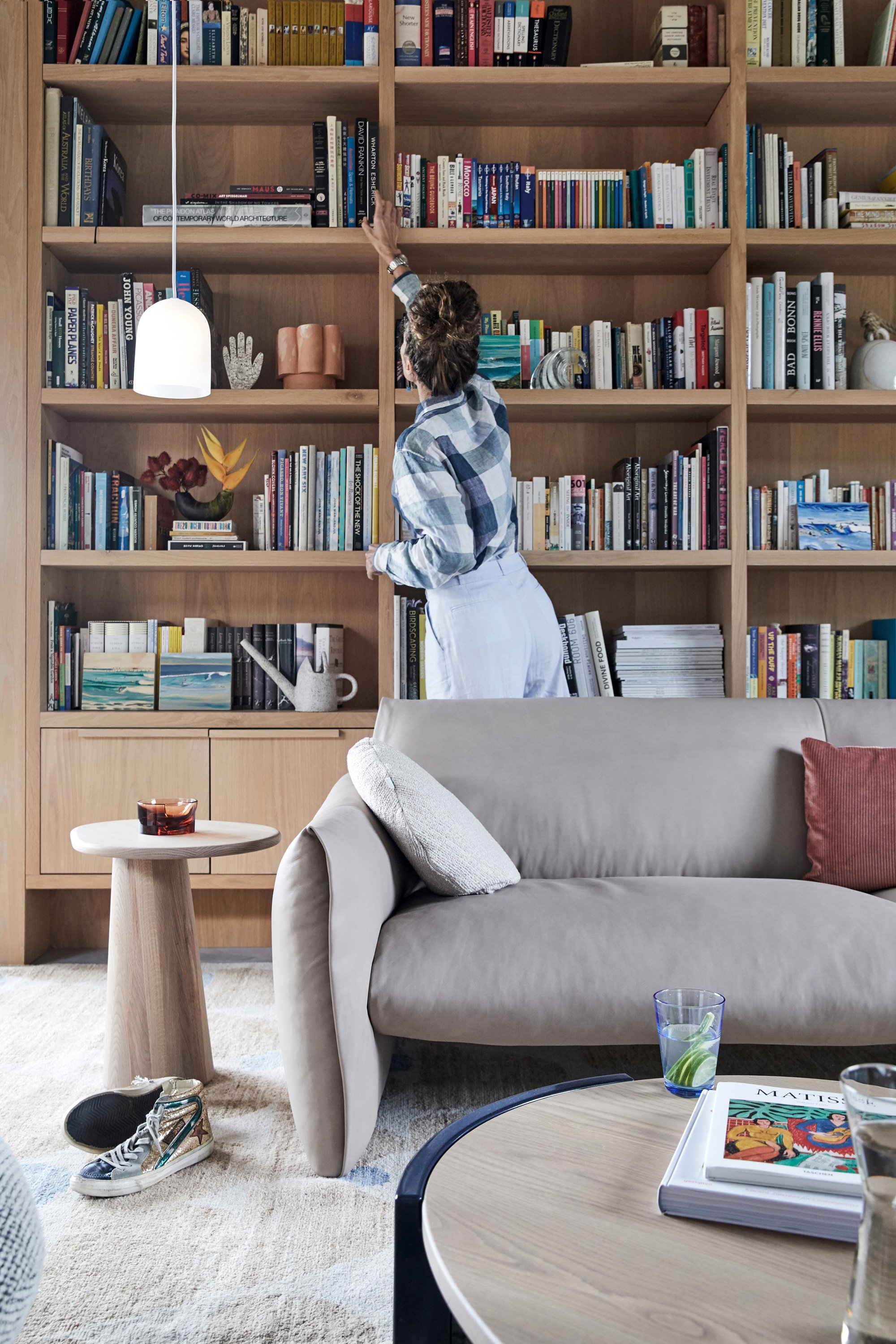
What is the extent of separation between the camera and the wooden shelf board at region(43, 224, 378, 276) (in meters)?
2.90

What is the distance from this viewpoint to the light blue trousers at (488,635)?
8.30 feet

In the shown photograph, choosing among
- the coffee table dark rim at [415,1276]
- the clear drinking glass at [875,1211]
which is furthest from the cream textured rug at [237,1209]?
the clear drinking glass at [875,1211]

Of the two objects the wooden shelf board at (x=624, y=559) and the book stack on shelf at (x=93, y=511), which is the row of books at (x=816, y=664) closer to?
the wooden shelf board at (x=624, y=559)

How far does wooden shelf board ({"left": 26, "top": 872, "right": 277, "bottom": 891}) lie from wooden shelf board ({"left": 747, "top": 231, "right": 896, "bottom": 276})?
2311mm

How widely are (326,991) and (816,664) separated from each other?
2.06 m

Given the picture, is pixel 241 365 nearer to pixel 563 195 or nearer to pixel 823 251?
pixel 563 195

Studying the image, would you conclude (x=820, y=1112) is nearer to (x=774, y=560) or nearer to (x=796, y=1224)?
(x=796, y=1224)

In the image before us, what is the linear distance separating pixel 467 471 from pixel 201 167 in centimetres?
158

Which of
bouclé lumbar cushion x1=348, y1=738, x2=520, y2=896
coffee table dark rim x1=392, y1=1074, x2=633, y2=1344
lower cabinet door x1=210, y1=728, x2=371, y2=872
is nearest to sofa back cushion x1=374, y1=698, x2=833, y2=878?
bouclé lumbar cushion x1=348, y1=738, x2=520, y2=896

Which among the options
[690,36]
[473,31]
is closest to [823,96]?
[690,36]

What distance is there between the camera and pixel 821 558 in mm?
2943

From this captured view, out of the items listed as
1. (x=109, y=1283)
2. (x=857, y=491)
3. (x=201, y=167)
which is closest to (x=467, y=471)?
(x=857, y=491)

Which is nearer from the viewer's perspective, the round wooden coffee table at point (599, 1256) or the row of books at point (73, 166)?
the round wooden coffee table at point (599, 1256)

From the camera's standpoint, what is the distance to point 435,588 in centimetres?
255
